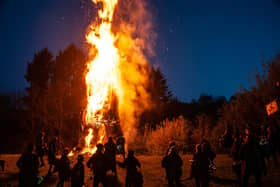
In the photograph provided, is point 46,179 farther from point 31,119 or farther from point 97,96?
point 31,119

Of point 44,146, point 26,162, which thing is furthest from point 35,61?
point 26,162

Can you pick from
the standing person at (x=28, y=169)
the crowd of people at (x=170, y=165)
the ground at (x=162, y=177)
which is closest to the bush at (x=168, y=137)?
the ground at (x=162, y=177)

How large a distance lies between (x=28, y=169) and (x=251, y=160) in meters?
6.75

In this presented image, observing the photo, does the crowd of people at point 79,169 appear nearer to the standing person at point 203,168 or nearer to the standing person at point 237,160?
the standing person at point 203,168

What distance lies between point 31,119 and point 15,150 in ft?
15.8

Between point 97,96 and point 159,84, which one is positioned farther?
point 159,84

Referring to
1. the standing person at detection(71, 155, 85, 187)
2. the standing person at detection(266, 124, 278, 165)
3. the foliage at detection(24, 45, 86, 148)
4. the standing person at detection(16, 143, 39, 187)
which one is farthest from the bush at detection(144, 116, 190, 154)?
the standing person at detection(16, 143, 39, 187)

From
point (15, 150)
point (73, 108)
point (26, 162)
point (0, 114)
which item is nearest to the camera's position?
point (26, 162)

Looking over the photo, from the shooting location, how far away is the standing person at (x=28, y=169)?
811 cm

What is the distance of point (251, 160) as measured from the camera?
7.98m

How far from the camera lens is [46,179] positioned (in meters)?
12.1

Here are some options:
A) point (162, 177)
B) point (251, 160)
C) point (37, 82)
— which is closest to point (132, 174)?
point (251, 160)

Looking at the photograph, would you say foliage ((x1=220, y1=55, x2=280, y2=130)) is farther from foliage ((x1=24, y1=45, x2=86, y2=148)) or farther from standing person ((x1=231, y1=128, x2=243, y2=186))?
foliage ((x1=24, y1=45, x2=86, y2=148))

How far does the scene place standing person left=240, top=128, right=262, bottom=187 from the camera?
7.94m
